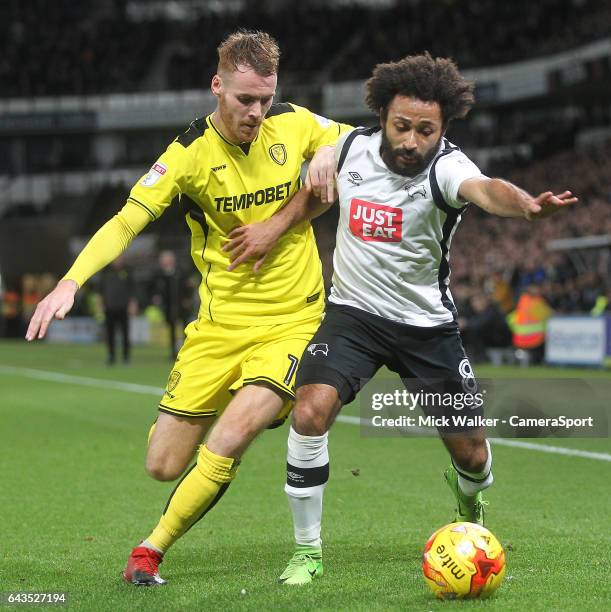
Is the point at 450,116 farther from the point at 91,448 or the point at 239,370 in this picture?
the point at 91,448

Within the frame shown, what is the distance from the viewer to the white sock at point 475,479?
5.69 m

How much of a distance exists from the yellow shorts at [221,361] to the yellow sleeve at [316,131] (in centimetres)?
94

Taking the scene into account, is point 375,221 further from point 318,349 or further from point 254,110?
point 254,110

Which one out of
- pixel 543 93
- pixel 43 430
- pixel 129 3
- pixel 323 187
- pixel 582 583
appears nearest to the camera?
pixel 582 583

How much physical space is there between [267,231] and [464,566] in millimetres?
1776

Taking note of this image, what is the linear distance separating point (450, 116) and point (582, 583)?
2122 mm

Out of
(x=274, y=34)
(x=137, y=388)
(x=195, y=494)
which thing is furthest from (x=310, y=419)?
(x=274, y=34)

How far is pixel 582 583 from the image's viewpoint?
5.11 m

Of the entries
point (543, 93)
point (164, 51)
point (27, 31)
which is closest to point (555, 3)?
point (543, 93)

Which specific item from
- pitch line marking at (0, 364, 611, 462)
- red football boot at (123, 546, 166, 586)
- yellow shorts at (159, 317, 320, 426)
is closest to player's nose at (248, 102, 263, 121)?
yellow shorts at (159, 317, 320, 426)

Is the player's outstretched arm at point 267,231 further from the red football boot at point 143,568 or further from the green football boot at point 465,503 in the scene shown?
the green football boot at point 465,503

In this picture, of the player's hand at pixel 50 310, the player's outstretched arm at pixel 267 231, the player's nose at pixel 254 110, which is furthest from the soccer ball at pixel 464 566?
the player's nose at pixel 254 110

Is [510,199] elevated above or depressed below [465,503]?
above

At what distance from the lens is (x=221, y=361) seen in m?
5.56
